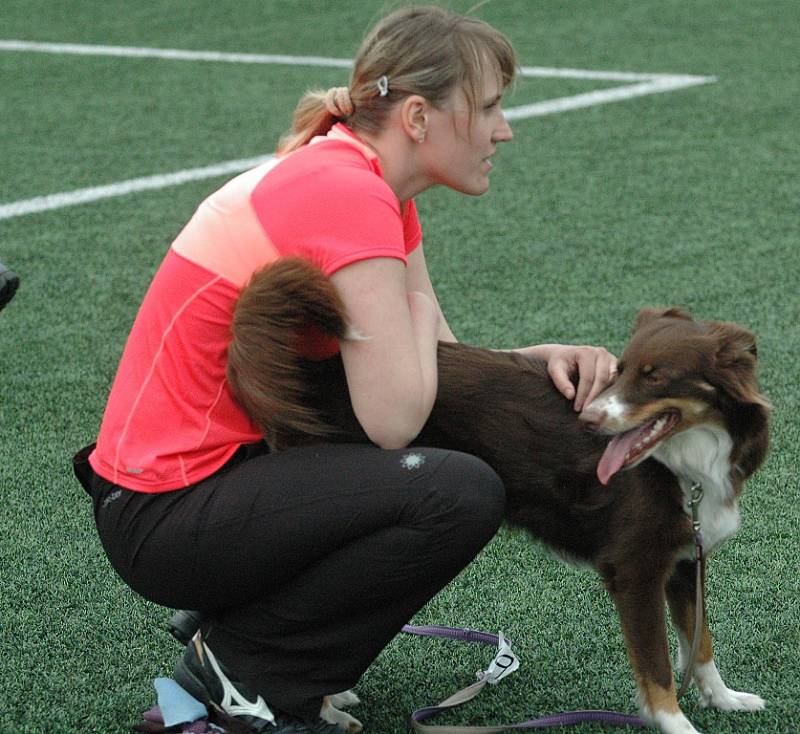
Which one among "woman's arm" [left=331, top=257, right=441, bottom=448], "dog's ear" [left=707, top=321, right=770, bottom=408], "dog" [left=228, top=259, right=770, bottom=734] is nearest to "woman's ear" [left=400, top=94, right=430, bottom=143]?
"woman's arm" [left=331, top=257, right=441, bottom=448]

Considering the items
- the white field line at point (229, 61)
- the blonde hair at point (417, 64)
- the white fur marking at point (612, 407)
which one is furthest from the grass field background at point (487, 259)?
the white fur marking at point (612, 407)

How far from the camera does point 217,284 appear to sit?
2.27 metres

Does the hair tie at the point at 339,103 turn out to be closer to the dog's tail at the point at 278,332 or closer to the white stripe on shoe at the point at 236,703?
the dog's tail at the point at 278,332

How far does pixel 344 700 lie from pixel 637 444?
0.81 m

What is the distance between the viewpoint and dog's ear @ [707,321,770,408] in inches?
91.4

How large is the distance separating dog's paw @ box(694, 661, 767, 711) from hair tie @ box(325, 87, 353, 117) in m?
1.28

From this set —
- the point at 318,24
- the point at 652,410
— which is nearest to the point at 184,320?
the point at 652,410

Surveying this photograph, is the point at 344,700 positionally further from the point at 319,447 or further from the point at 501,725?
the point at 319,447

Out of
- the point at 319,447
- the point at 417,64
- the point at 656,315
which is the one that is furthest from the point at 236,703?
the point at 417,64

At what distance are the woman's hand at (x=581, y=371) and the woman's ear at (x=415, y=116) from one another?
0.49m

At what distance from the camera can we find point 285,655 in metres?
2.40

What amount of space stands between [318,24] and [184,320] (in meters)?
8.72

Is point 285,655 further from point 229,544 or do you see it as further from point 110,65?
point 110,65

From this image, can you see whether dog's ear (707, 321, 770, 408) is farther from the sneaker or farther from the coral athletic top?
the sneaker
